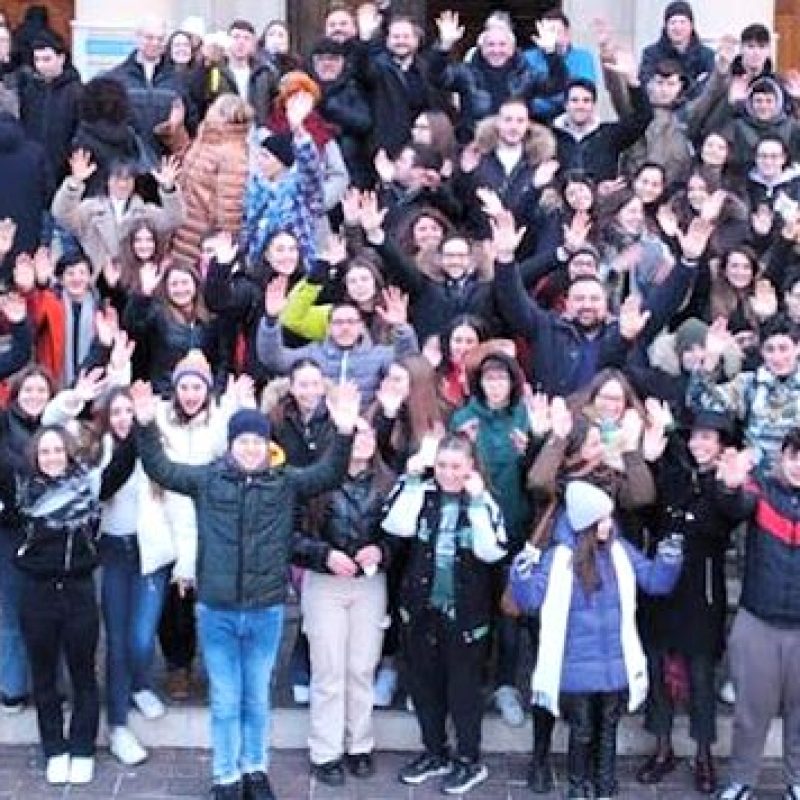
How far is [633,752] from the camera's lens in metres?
8.58

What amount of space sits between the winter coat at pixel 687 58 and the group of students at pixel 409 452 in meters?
1.69

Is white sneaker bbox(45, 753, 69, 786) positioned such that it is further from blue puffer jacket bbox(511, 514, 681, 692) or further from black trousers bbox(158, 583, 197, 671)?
blue puffer jacket bbox(511, 514, 681, 692)

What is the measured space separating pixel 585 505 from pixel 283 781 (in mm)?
1723

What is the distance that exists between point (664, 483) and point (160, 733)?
2.38 m

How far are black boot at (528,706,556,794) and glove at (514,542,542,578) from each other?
671 millimetres

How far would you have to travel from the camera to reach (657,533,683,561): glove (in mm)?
7984

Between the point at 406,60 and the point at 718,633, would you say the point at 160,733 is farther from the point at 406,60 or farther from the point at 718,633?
the point at 406,60

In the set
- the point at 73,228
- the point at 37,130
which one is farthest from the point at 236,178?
the point at 37,130

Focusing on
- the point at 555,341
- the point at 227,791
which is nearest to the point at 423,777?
the point at 227,791

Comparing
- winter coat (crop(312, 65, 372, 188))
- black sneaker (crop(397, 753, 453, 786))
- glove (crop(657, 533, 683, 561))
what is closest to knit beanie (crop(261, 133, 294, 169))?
winter coat (crop(312, 65, 372, 188))

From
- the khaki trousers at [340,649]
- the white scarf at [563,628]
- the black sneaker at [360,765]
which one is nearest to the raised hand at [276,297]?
the khaki trousers at [340,649]

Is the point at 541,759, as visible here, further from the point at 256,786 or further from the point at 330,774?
the point at 256,786

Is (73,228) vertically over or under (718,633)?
over

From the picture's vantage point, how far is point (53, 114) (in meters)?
11.2
